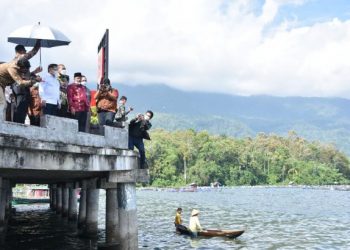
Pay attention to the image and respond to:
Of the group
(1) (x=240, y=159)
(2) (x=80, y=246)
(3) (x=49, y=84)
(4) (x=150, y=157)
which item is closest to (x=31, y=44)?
(3) (x=49, y=84)

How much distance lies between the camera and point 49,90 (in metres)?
13.3

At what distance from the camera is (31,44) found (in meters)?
14.5

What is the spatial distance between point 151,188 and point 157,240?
358 ft

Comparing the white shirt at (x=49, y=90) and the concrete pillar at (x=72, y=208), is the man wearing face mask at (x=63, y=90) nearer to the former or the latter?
the white shirt at (x=49, y=90)

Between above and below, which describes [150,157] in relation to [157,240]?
above

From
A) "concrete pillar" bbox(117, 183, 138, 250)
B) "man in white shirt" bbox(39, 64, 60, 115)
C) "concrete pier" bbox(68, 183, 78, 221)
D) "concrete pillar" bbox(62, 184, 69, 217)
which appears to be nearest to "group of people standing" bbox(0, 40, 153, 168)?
"man in white shirt" bbox(39, 64, 60, 115)

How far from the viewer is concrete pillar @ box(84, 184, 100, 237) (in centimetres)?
2506

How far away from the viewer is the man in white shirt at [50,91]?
13203 millimetres

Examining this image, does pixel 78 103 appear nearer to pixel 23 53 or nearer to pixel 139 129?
pixel 23 53

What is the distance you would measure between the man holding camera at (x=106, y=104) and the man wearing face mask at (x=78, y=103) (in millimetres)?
1611

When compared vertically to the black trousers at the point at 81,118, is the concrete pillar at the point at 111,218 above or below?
below

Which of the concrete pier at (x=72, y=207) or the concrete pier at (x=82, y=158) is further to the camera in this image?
the concrete pier at (x=72, y=207)

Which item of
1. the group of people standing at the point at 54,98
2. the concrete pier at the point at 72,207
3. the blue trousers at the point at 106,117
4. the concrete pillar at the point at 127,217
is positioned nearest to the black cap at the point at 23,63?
the group of people standing at the point at 54,98

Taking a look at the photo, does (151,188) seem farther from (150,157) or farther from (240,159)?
(240,159)
